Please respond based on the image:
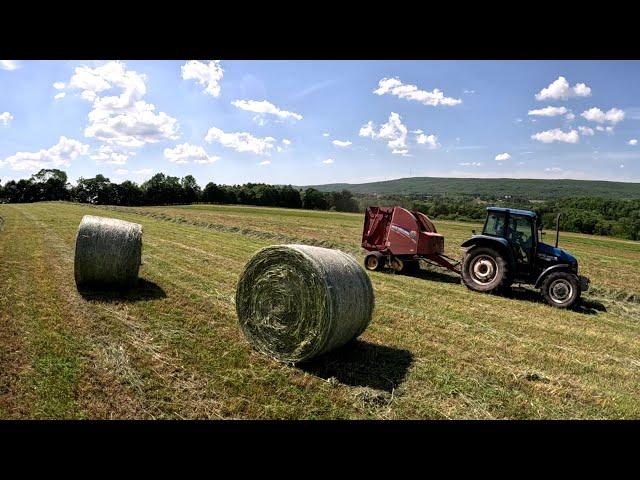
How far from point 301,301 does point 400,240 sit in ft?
25.2

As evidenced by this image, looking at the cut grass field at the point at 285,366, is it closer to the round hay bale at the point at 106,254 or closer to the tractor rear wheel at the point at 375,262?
the round hay bale at the point at 106,254

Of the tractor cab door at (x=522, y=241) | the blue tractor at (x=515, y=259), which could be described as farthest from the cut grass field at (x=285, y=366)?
the tractor cab door at (x=522, y=241)

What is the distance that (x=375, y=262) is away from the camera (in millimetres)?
12930

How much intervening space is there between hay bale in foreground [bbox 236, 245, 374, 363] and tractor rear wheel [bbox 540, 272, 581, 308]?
590 cm

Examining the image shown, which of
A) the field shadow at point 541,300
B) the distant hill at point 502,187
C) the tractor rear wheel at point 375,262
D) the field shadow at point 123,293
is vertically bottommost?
the field shadow at point 541,300

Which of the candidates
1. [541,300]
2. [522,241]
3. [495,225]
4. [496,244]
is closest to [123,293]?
[496,244]

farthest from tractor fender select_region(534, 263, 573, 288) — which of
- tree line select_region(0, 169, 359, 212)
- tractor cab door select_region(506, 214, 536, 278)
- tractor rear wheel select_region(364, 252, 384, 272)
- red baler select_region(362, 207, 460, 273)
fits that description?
tree line select_region(0, 169, 359, 212)

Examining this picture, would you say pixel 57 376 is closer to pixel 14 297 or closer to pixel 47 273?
pixel 14 297

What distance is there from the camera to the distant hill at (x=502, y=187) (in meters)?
102

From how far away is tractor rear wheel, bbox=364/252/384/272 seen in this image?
12.9 m

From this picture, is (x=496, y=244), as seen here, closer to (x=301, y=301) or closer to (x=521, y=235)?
(x=521, y=235)

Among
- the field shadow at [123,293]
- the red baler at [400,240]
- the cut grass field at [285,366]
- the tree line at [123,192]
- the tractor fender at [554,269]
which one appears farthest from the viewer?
the tree line at [123,192]

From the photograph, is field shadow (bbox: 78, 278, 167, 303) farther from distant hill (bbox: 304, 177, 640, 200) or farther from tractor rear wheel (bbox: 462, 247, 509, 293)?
distant hill (bbox: 304, 177, 640, 200)

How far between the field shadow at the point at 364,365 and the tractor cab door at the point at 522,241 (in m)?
5.84
